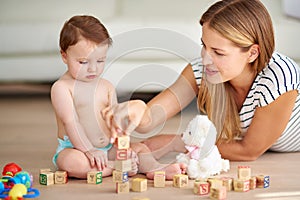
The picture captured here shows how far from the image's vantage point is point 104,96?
156 centimetres

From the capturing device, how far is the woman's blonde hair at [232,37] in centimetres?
160

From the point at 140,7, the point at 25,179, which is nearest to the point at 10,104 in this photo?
the point at 140,7

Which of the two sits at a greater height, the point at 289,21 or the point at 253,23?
the point at 289,21

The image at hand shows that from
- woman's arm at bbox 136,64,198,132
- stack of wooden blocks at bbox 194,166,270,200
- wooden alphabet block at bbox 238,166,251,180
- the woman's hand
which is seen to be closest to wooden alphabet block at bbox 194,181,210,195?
stack of wooden blocks at bbox 194,166,270,200

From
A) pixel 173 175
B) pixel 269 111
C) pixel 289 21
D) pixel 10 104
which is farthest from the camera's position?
pixel 10 104

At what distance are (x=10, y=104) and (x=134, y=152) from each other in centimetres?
129

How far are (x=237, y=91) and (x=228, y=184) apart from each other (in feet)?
1.23

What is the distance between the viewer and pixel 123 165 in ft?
4.76

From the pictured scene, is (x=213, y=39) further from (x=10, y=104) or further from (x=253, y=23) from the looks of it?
(x=10, y=104)

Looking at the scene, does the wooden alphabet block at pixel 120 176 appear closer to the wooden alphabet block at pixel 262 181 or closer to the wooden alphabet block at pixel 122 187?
the wooden alphabet block at pixel 122 187

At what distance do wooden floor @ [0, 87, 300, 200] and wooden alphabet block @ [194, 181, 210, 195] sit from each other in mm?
16

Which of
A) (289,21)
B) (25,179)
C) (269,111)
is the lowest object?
(25,179)

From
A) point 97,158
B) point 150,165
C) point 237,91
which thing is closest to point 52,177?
point 97,158

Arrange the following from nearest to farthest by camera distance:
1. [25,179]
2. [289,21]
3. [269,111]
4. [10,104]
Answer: [25,179]
[269,111]
[289,21]
[10,104]
